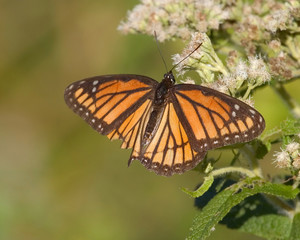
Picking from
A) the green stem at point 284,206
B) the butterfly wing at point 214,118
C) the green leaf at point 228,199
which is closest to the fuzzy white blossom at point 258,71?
the butterfly wing at point 214,118

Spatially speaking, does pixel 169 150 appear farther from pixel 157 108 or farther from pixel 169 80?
pixel 169 80

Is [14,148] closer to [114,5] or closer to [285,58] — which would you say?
[114,5]

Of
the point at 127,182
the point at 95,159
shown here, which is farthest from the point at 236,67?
the point at 95,159

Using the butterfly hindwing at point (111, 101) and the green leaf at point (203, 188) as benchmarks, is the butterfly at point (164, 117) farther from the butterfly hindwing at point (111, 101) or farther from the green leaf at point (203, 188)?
the green leaf at point (203, 188)

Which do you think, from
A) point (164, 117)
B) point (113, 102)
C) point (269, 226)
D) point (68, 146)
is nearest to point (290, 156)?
point (269, 226)

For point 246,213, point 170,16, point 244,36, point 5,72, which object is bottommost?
point 246,213

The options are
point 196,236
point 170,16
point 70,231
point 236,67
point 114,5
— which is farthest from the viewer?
point 114,5

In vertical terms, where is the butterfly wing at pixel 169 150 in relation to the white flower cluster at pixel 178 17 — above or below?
below

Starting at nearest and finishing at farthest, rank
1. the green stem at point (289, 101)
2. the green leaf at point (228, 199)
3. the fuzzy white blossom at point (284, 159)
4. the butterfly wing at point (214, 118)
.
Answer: the butterfly wing at point (214, 118) < the green leaf at point (228, 199) < the fuzzy white blossom at point (284, 159) < the green stem at point (289, 101)

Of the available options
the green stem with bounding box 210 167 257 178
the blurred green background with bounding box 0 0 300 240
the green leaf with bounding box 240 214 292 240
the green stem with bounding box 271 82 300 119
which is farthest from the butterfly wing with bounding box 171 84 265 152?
the blurred green background with bounding box 0 0 300 240
